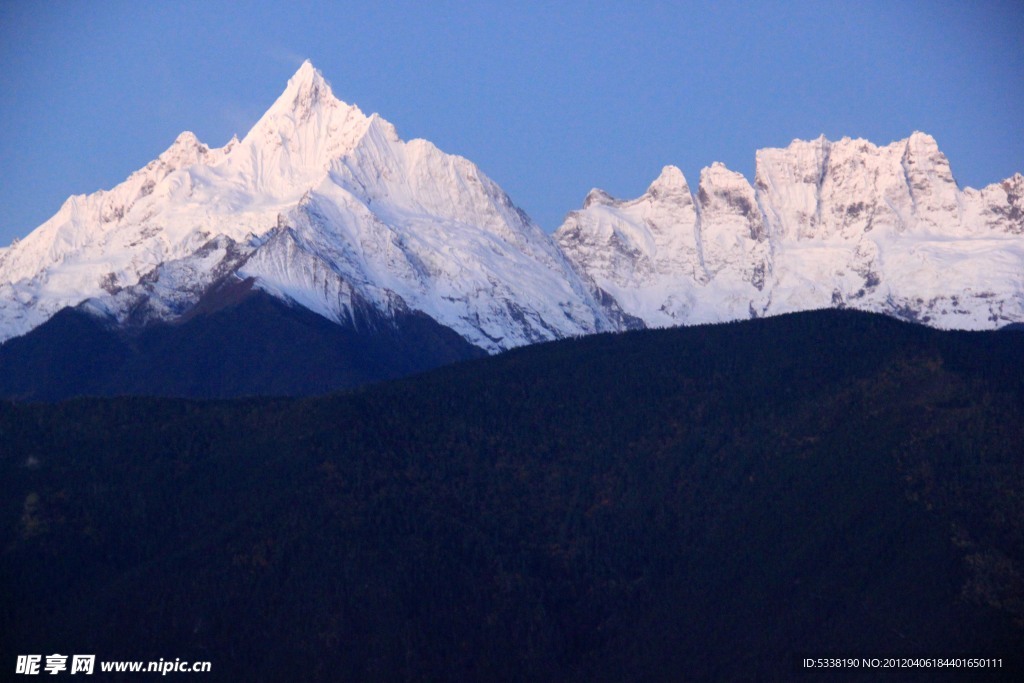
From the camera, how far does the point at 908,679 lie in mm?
195750

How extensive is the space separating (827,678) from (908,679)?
7564 millimetres

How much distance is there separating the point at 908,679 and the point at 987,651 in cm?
778

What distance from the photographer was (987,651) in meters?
197

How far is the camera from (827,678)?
654 feet

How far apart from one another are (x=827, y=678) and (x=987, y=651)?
47.3 feet
